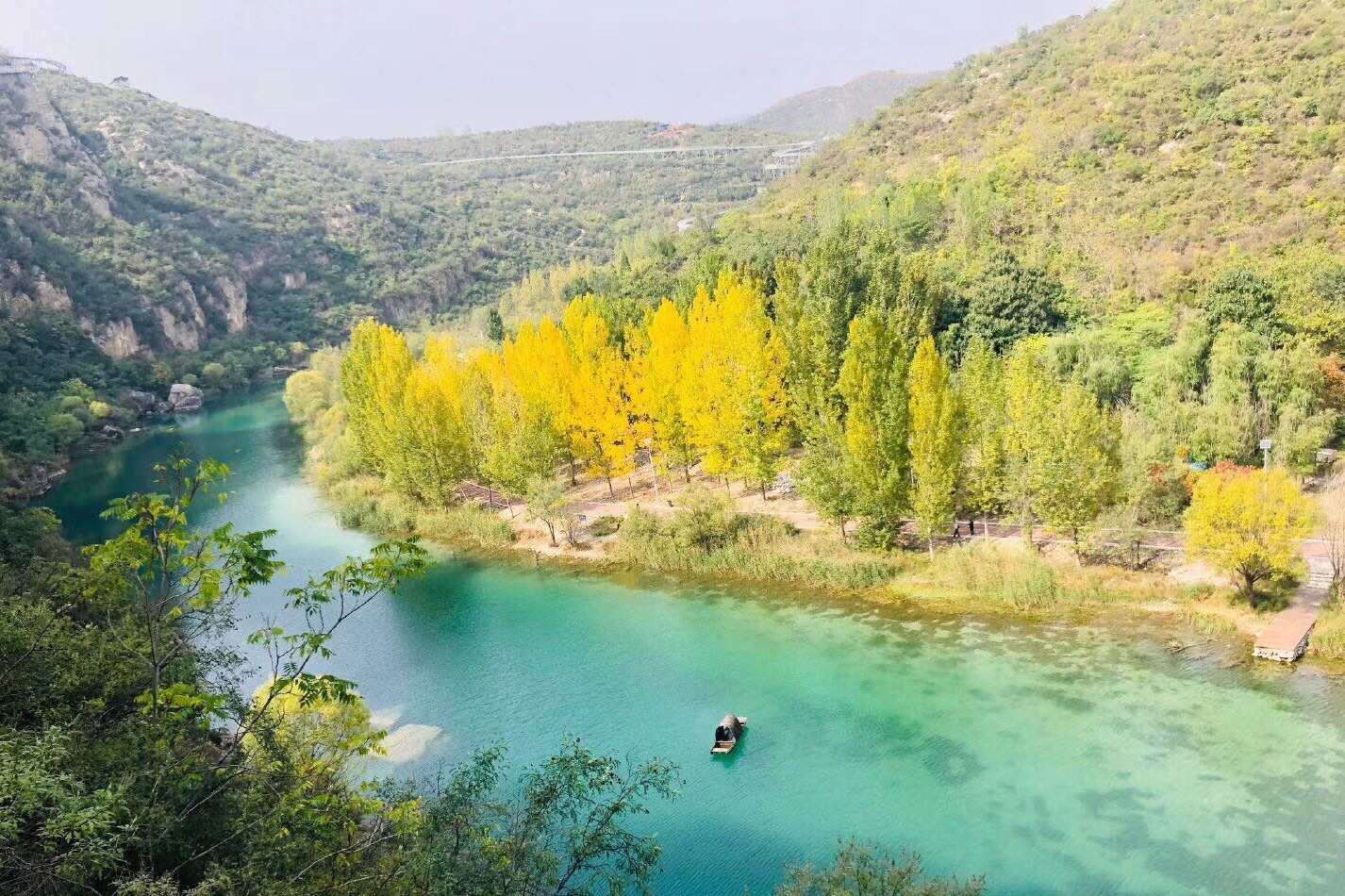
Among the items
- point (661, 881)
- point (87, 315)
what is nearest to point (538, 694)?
point (661, 881)

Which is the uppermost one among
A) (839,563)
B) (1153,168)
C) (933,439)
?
(1153,168)

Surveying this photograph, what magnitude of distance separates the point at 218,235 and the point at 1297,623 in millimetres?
122942

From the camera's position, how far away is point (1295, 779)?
15180 mm

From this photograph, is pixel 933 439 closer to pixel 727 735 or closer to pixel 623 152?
pixel 727 735

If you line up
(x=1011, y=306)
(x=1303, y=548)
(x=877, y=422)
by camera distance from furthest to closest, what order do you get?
(x=1011, y=306)
(x=877, y=422)
(x=1303, y=548)

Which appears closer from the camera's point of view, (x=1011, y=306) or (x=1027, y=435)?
(x=1027, y=435)

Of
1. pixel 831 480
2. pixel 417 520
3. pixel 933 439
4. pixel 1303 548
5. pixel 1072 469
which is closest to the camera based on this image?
pixel 1303 548

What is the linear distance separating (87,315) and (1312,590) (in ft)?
325

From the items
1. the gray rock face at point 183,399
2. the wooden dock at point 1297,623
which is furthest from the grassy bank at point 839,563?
the gray rock face at point 183,399

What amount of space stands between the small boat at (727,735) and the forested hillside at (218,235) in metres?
39.4

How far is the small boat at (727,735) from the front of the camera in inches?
725

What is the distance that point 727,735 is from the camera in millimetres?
18609

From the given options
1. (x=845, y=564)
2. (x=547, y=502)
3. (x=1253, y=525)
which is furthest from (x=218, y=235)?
(x=1253, y=525)

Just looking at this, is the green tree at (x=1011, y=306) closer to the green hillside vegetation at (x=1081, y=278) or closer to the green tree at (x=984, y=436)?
the green hillside vegetation at (x=1081, y=278)
